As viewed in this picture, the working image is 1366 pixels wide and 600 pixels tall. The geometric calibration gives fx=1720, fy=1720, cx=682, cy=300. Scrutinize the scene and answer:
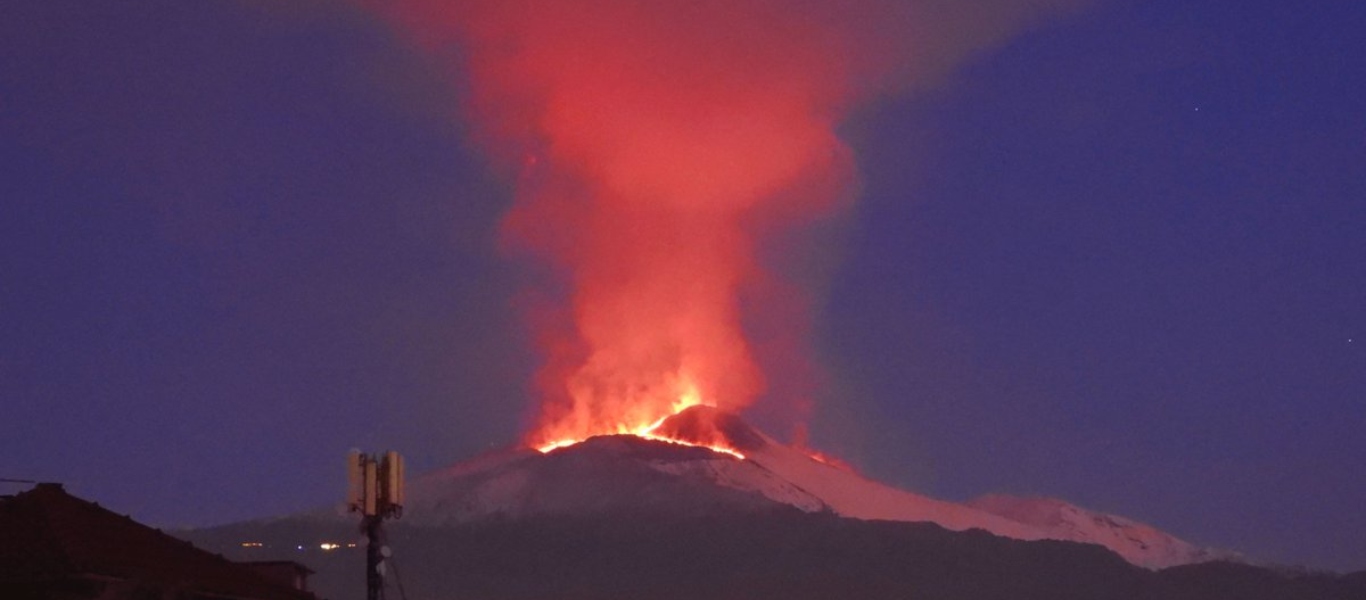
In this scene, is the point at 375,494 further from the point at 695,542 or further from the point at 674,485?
the point at 674,485

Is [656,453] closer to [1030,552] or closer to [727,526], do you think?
[727,526]

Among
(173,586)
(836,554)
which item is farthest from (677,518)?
(173,586)

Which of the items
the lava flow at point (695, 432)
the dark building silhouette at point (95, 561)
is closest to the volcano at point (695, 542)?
the lava flow at point (695, 432)

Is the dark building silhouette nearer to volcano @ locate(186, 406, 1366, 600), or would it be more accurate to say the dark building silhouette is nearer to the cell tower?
the cell tower

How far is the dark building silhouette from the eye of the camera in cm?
1675

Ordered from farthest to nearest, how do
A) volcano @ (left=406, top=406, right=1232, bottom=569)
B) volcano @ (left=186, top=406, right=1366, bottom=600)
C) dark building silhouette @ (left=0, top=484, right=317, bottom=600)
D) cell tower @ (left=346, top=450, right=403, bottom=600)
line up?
volcano @ (left=406, top=406, right=1232, bottom=569) → volcano @ (left=186, top=406, right=1366, bottom=600) → cell tower @ (left=346, top=450, right=403, bottom=600) → dark building silhouette @ (left=0, top=484, right=317, bottom=600)

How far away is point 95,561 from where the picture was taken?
17.5 m

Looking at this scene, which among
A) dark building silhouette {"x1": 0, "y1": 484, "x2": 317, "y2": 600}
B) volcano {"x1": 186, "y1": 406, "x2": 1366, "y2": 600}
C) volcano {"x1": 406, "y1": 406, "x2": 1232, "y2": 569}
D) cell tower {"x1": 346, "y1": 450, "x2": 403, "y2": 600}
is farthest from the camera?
volcano {"x1": 406, "y1": 406, "x2": 1232, "y2": 569}

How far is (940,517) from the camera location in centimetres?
18850

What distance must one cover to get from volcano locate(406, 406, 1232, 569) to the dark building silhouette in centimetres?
15113

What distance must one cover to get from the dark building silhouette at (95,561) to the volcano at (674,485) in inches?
5950

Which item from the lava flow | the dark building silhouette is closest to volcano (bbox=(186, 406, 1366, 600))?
the lava flow

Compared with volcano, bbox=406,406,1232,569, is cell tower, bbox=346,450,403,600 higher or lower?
lower

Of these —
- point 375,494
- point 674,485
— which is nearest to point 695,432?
point 674,485
